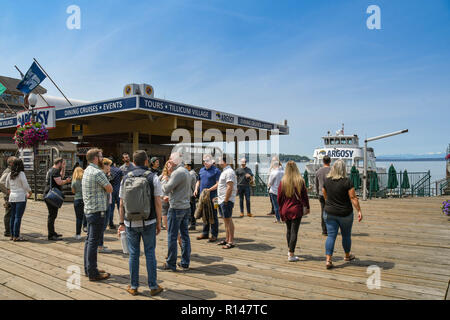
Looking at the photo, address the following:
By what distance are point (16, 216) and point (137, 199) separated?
4475 mm

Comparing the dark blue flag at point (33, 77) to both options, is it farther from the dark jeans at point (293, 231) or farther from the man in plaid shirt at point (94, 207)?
the dark jeans at point (293, 231)

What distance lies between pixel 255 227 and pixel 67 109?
11036mm

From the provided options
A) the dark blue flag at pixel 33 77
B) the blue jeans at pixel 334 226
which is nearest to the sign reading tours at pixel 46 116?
the dark blue flag at pixel 33 77

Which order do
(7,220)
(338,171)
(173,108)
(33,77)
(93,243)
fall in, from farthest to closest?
(33,77) < (173,108) < (7,220) < (338,171) < (93,243)

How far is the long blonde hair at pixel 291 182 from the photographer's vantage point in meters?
5.23

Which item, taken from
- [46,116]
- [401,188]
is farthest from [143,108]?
[401,188]

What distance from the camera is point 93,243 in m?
4.41

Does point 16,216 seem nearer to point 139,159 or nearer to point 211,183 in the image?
point 211,183

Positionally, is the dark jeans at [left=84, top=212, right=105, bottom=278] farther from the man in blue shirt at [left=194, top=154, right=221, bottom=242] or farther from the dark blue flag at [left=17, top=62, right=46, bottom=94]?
the dark blue flag at [left=17, top=62, right=46, bottom=94]

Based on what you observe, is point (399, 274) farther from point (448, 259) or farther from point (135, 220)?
point (135, 220)

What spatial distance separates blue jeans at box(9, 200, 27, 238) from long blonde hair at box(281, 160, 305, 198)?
17.4 ft
